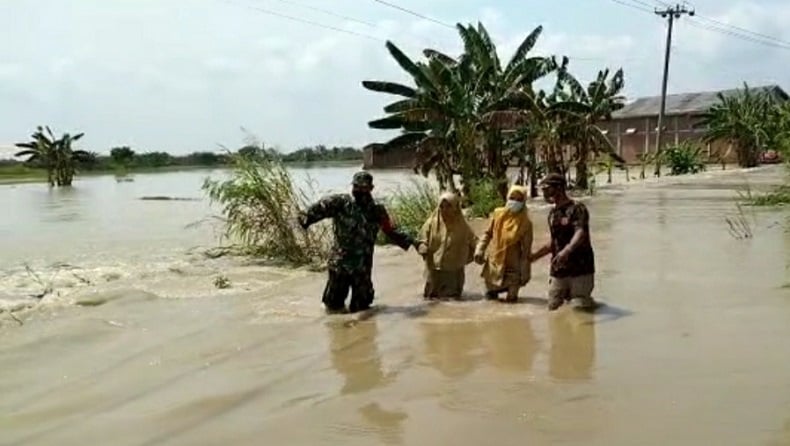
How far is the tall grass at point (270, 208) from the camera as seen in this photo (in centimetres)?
1368

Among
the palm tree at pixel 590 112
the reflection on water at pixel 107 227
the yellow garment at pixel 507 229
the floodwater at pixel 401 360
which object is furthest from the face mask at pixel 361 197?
the palm tree at pixel 590 112

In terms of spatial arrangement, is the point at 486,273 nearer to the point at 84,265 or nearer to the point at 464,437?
the point at 464,437

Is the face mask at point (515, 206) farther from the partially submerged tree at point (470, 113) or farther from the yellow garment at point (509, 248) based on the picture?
the partially submerged tree at point (470, 113)

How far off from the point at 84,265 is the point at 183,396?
952 centimetres

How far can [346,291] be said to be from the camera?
30.8 feet

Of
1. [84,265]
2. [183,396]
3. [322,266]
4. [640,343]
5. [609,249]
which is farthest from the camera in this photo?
[84,265]

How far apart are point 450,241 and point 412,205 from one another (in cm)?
783

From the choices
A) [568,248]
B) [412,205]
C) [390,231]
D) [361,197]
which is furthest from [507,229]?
[412,205]

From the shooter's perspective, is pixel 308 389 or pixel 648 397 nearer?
pixel 648 397

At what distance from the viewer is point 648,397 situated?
228 inches

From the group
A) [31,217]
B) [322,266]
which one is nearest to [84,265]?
[322,266]

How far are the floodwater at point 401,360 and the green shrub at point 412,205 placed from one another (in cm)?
310

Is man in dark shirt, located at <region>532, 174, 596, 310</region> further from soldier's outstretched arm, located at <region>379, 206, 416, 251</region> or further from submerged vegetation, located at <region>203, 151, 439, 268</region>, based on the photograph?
submerged vegetation, located at <region>203, 151, 439, 268</region>

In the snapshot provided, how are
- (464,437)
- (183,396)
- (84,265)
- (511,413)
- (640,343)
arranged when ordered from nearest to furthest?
(464,437) < (511,413) < (183,396) < (640,343) < (84,265)
